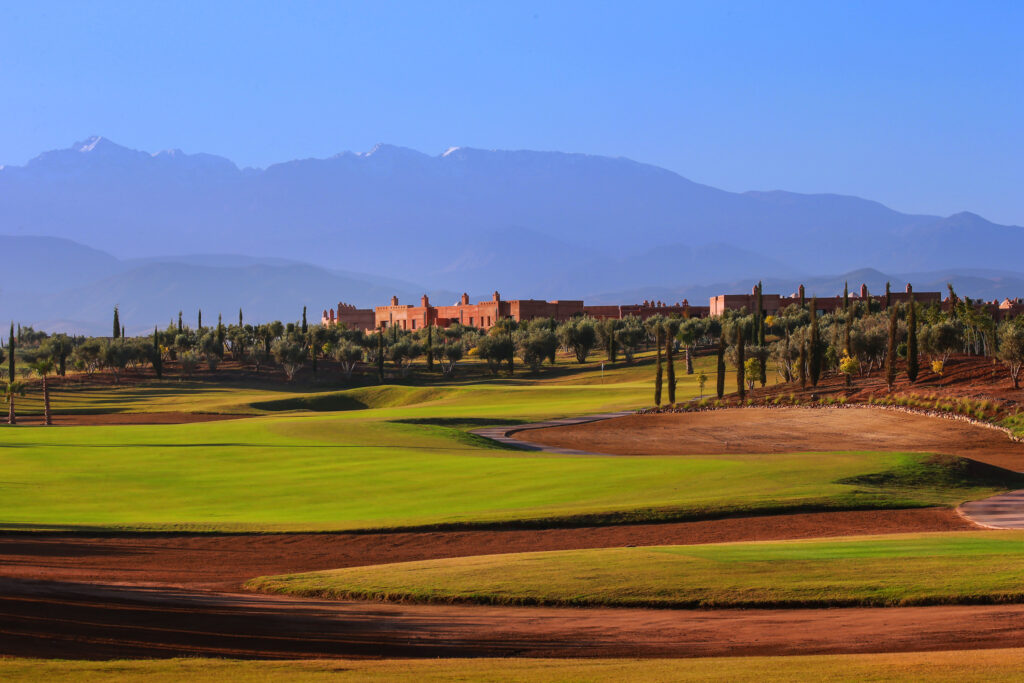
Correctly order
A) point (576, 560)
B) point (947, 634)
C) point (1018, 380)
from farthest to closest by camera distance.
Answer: point (1018, 380)
point (576, 560)
point (947, 634)

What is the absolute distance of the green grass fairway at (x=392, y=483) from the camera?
27.7 meters

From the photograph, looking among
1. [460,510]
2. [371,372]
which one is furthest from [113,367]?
[460,510]

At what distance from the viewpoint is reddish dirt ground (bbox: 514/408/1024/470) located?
154 feet

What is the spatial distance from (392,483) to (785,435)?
26.1 metres

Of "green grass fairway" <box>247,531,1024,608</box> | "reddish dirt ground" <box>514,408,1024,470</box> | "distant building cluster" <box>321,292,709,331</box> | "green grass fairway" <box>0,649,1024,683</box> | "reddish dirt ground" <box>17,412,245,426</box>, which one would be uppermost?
"distant building cluster" <box>321,292,709,331</box>

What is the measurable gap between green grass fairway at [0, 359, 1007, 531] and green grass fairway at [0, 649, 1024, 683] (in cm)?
1360

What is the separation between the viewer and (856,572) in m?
17.8

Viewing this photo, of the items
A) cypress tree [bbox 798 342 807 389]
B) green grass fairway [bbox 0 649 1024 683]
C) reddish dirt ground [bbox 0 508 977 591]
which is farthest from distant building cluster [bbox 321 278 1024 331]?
green grass fairway [bbox 0 649 1024 683]

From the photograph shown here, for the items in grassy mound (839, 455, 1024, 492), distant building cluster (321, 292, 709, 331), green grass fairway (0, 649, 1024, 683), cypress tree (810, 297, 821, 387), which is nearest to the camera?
green grass fairway (0, 649, 1024, 683)

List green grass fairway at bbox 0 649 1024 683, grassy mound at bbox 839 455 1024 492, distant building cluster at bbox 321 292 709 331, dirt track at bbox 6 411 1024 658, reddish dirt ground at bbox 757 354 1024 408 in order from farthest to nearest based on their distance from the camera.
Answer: distant building cluster at bbox 321 292 709 331
reddish dirt ground at bbox 757 354 1024 408
grassy mound at bbox 839 455 1024 492
dirt track at bbox 6 411 1024 658
green grass fairway at bbox 0 649 1024 683

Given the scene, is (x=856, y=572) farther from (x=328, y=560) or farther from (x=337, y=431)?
(x=337, y=431)

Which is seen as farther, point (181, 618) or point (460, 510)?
point (460, 510)

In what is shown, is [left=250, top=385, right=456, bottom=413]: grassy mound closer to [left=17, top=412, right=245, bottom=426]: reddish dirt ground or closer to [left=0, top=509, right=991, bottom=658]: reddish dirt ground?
[left=17, top=412, right=245, bottom=426]: reddish dirt ground

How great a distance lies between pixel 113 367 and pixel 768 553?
365ft
